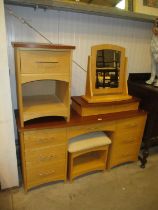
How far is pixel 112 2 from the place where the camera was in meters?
1.64

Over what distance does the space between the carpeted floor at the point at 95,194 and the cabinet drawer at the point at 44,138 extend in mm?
479

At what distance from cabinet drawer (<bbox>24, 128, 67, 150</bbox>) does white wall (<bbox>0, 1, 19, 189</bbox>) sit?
14 cm

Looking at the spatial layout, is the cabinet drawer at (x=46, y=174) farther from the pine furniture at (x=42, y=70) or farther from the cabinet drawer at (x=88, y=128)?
the pine furniture at (x=42, y=70)

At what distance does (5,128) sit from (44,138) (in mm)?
305

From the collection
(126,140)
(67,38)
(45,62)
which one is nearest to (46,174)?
(126,140)

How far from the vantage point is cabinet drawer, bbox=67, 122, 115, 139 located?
58.0 inches

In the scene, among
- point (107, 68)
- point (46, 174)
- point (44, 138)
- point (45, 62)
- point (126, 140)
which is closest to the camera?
point (45, 62)

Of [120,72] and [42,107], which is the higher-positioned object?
[120,72]

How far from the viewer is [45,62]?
1.23m

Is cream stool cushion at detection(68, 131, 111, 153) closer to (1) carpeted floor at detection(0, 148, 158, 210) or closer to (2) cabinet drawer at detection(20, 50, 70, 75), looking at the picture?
(1) carpeted floor at detection(0, 148, 158, 210)

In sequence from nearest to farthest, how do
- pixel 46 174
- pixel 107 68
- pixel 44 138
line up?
pixel 44 138
pixel 46 174
pixel 107 68

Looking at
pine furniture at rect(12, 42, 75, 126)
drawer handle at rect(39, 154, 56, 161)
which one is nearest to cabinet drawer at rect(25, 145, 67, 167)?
drawer handle at rect(39, 154, 56, 161)

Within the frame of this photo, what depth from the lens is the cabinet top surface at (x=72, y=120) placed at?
1335 mm

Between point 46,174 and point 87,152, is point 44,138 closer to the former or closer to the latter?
point 46,174
